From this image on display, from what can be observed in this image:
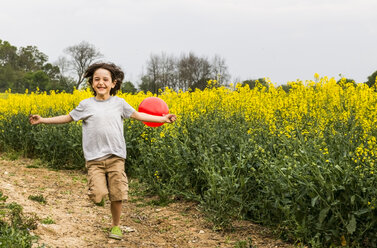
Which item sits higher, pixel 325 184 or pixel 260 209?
pixel 325 184

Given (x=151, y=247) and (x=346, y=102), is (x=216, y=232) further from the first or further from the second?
(x=346, y=102)

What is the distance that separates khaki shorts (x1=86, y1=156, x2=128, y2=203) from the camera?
13.3 feet

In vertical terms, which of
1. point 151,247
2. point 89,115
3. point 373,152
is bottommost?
point 151,247

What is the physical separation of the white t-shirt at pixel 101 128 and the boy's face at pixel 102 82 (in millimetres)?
75

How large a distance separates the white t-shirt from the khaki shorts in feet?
0.25

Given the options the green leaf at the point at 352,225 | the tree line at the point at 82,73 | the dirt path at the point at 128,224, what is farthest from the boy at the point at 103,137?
the tree line at the point at 82,73

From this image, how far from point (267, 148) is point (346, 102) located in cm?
157

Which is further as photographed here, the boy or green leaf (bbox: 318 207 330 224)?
the boy

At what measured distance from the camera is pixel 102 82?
13.6 feet

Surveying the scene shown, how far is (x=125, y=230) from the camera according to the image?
464 cm

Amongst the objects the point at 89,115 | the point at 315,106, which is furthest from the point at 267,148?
the point at 89,115

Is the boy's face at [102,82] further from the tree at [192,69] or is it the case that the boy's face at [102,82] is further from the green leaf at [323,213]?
the tree at [192,69]

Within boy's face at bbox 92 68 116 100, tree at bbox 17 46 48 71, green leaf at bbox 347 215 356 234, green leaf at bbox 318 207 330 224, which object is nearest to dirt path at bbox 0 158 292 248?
green leaf at bbox 318 207 330 224

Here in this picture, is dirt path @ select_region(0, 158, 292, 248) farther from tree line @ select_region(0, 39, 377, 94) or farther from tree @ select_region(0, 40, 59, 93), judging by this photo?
tree @ select_region(0, 40, 59, 93)
